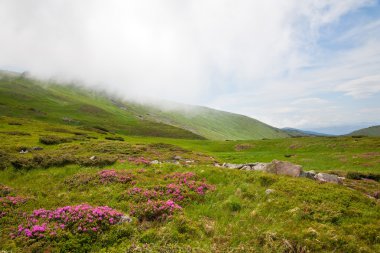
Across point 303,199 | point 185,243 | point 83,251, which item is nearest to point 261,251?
point 185,243

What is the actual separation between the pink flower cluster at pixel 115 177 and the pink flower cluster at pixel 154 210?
453 centimetres

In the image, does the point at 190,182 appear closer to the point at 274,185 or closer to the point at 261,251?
the point at 274,185

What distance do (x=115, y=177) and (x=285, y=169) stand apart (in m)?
14.0

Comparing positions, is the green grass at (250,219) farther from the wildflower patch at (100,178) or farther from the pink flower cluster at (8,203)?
the wildflower patch at (100,178)

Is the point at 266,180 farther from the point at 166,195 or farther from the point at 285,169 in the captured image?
the point at 166,195

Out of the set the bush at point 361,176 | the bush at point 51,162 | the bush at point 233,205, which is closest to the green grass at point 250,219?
the bush at point 233,205

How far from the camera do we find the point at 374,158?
42875mm

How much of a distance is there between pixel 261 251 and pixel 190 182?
7.63m

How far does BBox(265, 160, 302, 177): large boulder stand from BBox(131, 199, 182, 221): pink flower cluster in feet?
35.7

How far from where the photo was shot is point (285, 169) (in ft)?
66.0

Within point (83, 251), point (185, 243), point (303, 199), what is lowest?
point (83, 251)

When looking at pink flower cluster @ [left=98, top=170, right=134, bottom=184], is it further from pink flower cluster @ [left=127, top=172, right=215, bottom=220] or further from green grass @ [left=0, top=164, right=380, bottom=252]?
pink flower cluster @ [left=127, top=172, right=215, bottom=220]

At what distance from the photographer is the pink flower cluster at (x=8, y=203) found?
493 inches

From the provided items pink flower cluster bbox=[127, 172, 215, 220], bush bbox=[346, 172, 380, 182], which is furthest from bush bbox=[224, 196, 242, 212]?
bush bbox=[346, 172, 380, 182]
